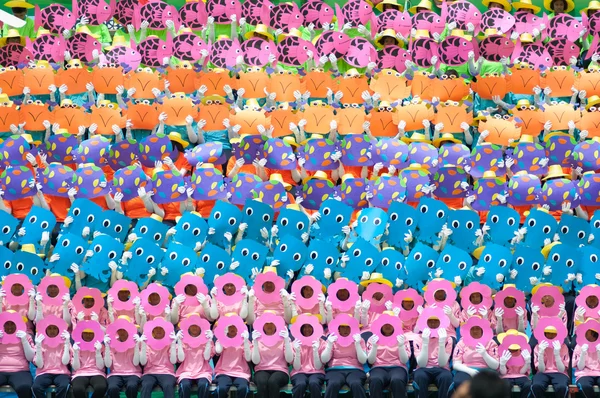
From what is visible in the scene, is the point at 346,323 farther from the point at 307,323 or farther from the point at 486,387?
the point at 486,387

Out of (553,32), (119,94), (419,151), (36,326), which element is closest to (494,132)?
(419,151)

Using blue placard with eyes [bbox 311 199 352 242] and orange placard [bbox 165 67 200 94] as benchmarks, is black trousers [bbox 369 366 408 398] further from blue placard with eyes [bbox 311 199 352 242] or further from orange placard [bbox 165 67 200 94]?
orange placard [bbox 165 67 200 94]

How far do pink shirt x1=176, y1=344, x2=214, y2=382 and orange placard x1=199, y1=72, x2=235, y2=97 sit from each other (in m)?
3.88

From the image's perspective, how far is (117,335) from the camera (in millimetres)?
10625

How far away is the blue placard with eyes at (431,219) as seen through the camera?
11.6 metres

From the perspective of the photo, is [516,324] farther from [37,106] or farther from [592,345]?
[37,106]

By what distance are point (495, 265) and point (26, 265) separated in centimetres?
407

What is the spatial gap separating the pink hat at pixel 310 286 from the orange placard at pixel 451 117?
2.96m

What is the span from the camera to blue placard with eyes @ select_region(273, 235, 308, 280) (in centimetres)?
1125

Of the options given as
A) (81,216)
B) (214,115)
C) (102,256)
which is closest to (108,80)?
(214,115)

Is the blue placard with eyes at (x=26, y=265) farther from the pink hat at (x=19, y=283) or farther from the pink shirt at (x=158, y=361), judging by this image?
the pink shirt at (x=158, y=361)

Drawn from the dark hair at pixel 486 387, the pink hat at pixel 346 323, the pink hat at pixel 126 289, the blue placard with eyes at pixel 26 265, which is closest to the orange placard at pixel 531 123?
the pink hat at pixel 346 323

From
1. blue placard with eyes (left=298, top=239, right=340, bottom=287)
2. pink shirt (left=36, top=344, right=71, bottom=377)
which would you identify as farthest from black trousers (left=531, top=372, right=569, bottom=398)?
pink shirt (left=36, top=344, right=71, bottom=377)

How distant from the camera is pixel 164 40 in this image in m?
14.6
